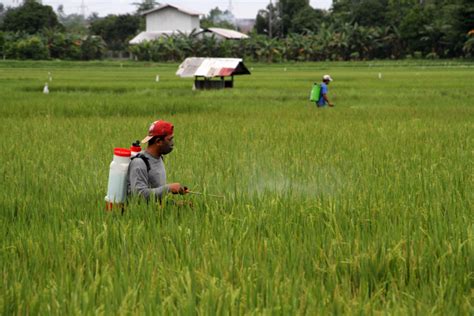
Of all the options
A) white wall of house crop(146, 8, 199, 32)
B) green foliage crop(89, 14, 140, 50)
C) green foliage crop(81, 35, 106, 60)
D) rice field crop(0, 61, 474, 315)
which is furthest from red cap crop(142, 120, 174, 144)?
green foliage crop(89, 14, 140, 50)

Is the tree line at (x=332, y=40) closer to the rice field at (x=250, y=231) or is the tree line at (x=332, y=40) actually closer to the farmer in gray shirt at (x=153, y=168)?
the rice field at (x=250, y=231)

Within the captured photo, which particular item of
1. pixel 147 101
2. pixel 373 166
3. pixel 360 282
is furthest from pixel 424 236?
pixel 147 101

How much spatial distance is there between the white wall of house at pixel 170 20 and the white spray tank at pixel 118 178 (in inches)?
2720

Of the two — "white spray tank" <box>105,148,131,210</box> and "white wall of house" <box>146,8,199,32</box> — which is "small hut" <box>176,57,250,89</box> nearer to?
"white spray tank" <box>105,148,131,210</box>

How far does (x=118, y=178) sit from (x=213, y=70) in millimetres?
19974

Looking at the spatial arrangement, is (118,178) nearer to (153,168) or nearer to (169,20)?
(153,168)

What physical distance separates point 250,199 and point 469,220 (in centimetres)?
140

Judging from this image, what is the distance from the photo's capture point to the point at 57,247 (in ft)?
10.9

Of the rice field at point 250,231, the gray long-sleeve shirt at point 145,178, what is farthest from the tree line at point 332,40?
the gray long-sleeve shirt at point 145,178

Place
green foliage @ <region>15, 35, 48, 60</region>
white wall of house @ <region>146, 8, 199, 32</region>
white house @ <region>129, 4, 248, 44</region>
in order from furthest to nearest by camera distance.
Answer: white wall of house @ <region>146, 8, 199, 32</region> → white house @ <region>129, 4, 248, 44</region> → green foliage @ <region>15, 35, 48, 60</region>

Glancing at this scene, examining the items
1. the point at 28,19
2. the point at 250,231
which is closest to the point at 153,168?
the point at 250,231

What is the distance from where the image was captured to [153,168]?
4219 millimetres

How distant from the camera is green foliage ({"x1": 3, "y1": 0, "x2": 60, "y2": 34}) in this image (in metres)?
71.4

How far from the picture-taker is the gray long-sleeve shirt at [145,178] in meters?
4.07
